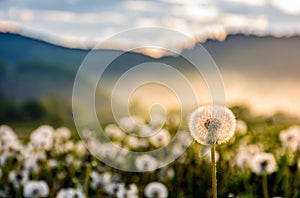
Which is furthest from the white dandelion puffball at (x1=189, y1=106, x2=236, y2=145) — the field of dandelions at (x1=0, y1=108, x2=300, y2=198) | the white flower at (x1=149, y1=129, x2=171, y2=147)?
the white flower at (x1=149, y1=129, x2=171, y2=147)

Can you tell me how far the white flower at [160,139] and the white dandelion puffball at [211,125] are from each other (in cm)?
288

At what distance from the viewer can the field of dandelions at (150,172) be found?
3.83m

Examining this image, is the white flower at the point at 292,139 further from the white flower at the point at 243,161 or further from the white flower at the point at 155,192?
the white flower at the point at 155,192

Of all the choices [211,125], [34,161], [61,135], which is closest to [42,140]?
[34,161]

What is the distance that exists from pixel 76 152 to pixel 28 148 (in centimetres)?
42

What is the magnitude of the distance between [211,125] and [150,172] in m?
2.29

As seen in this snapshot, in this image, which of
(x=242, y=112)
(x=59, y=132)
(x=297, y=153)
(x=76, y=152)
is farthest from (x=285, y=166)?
(x=242, y=112)

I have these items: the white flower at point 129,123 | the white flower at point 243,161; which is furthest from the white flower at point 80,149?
the white flower at point 243,161

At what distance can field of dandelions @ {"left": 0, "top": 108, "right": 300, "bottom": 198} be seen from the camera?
383 centimetres

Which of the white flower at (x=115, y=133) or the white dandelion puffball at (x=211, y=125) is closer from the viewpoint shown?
the white dandelion puffball at (x=211, y=125)

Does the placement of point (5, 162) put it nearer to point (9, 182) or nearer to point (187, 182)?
point (9, 182)

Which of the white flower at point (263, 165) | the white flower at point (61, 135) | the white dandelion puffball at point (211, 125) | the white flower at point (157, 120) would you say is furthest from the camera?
the white flower at point (157, 120)

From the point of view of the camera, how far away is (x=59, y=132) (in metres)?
5.52

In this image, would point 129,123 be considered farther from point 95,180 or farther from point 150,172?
point 95,180
